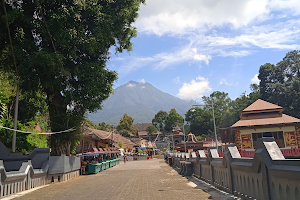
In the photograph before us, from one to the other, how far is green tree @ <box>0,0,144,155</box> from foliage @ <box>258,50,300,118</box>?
1818 inches

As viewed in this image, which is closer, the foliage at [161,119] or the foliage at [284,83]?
the foliage at [284,83]

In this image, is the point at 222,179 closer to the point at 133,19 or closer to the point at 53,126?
the point at 53,126

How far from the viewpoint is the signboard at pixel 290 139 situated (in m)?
29.1

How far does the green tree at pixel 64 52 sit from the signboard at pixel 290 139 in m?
23.7

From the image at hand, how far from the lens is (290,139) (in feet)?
96.2

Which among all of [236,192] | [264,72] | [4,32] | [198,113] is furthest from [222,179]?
[198,113]

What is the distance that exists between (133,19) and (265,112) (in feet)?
77.4

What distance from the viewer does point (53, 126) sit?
16.7 m

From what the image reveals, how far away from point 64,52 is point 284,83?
5347 centimetres

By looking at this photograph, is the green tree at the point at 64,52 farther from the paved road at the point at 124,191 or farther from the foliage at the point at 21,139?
the paved road at the point at 124,191

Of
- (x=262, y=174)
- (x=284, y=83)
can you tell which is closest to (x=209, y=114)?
(x=284, y=83)

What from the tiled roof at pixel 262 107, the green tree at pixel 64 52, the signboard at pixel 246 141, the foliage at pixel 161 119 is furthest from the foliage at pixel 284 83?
the foliage at pixel 161 119

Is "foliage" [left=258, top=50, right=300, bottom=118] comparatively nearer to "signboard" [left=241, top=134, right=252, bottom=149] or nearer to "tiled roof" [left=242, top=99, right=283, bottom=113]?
"tiled roof" [left=242, top=99, right=283, bottom=113]

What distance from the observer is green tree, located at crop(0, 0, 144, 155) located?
14.3 m
